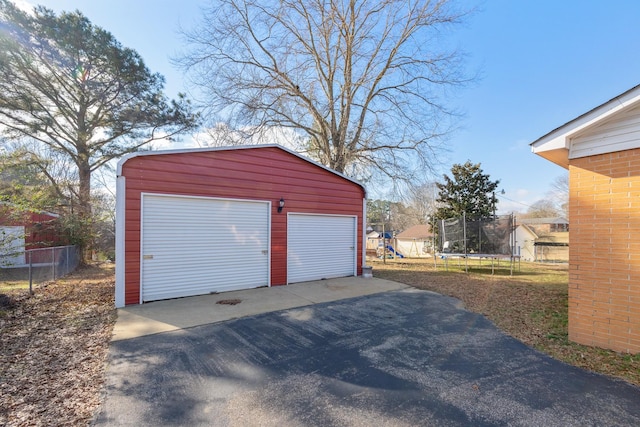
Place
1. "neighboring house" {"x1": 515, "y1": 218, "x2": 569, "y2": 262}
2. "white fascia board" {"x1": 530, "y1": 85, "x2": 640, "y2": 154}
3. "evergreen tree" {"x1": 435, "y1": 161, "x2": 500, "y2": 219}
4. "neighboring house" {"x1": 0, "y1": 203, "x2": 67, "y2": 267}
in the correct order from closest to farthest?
"white fascia board" {"x1": 530, "y1": 85, "x2": 640, "y2": 154} → "neighboring house" {"x1": 0, "y1": 203, "x2": 67, "y2": 267} → "evergreen tree" {"x1": 435, "y1": 161, "x2": 500, "y2": 219} → "neighboring house" {"x1": 515, "y1": 218, "x2": 569, "y2": 262}

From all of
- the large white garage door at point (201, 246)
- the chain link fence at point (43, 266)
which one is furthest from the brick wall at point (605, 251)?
the chain link fence at point (43, 266)

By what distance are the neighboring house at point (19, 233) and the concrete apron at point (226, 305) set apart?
8.63 ft

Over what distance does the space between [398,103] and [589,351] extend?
1196cm

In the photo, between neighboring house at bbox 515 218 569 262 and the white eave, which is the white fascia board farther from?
neighboring house at bbox 515 218 569 262

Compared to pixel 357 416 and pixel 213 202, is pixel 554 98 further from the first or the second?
pixel 357 416

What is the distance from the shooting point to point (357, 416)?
7.73ft

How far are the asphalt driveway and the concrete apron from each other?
389mm

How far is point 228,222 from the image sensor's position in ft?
22.5

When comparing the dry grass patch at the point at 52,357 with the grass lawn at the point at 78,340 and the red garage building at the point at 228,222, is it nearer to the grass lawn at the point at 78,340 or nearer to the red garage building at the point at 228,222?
the grass lawn at the point at 78,340

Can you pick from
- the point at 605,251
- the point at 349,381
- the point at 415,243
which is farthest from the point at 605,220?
the point at 415,243

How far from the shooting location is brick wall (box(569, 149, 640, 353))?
3.43 metres

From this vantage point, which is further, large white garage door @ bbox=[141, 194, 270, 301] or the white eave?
large white garage door @ bbox=[141, 194, 270, 301]

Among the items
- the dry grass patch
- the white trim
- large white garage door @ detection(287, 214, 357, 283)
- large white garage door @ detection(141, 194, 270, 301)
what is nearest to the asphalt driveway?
the dry grass patch

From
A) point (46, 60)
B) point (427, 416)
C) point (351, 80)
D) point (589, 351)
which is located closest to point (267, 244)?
point (427, 416)
